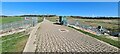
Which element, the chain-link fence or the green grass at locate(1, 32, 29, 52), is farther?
the chain-link fence

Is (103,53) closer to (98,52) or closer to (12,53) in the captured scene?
(98,52)

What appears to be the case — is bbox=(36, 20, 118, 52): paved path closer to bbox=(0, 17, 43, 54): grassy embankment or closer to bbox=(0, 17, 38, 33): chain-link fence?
bbox=(0, 17, 43, 54): grassy embankment

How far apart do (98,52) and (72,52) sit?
1228 mm

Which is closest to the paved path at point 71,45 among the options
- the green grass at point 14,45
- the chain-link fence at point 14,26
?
the green grass at point 14,45

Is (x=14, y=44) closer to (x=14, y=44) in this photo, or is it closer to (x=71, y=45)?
(x=14, y=44)

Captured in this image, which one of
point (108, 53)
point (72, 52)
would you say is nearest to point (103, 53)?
point (108, 53)

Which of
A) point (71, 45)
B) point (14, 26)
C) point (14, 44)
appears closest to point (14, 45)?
point (14, 44)

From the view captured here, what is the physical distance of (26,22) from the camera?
36156 mm

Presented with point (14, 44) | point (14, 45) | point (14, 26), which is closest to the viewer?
point (14, 45)

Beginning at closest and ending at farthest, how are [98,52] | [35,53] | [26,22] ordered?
[35,53]
[98,52]
[26,22]

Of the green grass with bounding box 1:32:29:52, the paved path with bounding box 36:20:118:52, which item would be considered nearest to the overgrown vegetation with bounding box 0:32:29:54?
the green grass with bounding box 1:32:29:52

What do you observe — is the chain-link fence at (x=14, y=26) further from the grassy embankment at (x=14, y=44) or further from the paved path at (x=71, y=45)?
the paved path at (x=71, y=45)

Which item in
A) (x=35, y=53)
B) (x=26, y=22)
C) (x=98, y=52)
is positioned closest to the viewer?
(x=35, y=53)

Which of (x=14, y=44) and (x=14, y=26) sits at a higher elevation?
(x=14, y=26)
